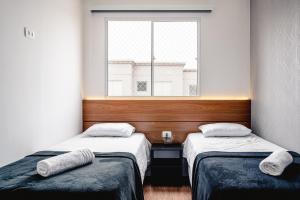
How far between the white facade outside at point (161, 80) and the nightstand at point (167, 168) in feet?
2.52

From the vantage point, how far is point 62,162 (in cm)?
183

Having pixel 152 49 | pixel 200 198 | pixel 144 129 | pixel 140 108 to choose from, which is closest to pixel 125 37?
pixel 152 49

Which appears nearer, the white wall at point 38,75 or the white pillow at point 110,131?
the white wall at point 38,75

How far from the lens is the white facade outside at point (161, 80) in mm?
3855

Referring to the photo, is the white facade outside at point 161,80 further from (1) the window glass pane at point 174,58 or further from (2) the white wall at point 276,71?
(2) the white wall at point 276,71

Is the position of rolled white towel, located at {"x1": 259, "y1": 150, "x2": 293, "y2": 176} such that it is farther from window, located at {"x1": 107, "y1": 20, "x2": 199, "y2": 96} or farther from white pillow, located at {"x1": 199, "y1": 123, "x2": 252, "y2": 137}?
window, located at {"x1": 107, "y1": 20, "x2": 199, "y2": 96}

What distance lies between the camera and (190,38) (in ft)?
12.7

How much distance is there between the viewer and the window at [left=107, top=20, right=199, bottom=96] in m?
3.86

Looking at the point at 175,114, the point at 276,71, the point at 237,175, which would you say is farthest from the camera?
the point at 175,114

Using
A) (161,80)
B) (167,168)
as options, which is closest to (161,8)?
(161,80)

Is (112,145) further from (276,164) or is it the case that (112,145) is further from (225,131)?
(276,164)

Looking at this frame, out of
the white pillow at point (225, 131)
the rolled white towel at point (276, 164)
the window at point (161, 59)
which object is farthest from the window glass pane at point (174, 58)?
the rolled white towel at point (276, 164)

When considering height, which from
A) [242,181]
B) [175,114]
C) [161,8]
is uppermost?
[161,8]

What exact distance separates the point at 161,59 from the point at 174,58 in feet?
0.58
